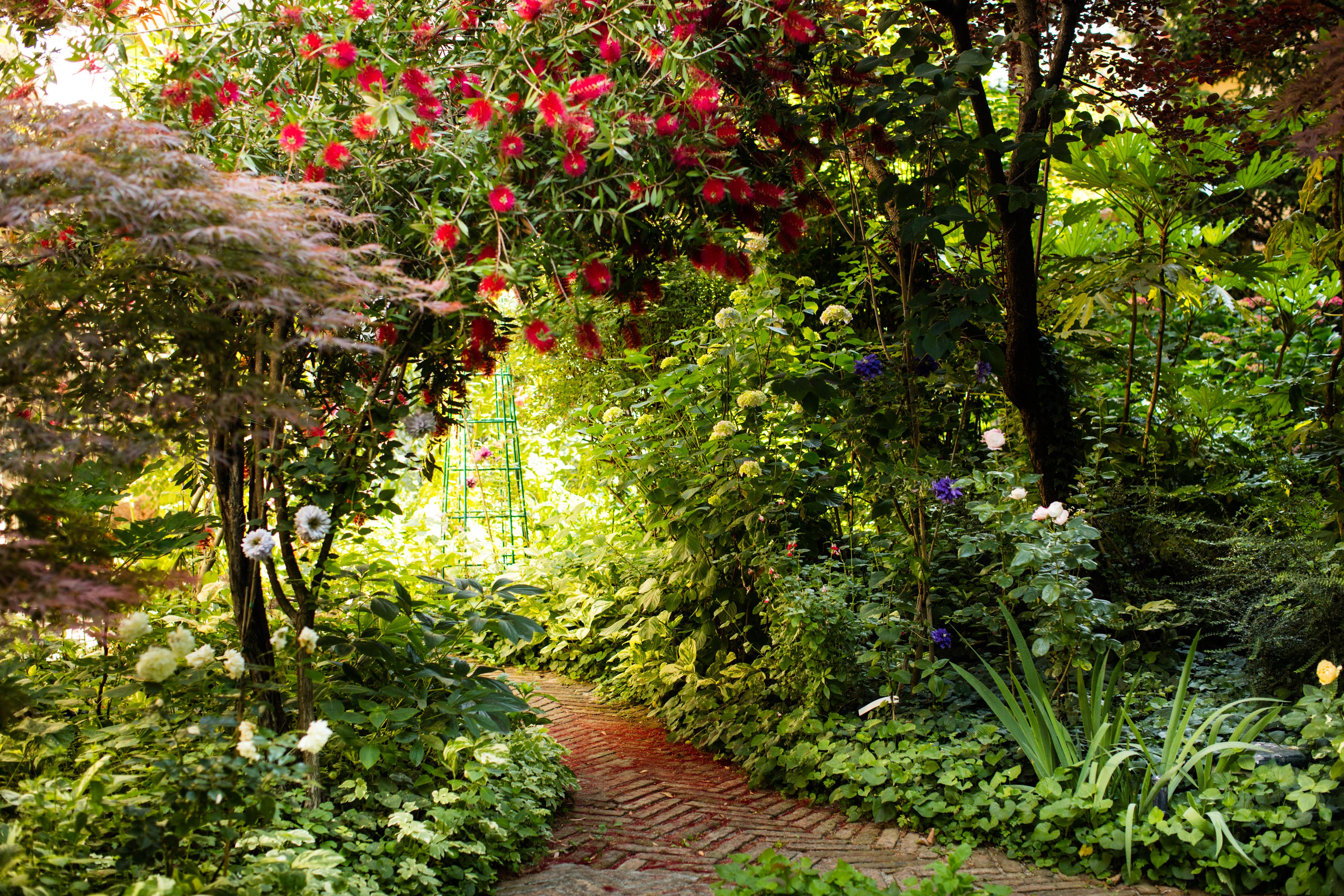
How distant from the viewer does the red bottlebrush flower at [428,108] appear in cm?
212

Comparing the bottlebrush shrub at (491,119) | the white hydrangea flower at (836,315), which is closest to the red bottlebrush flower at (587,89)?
the bottlebrush shrub at (491,119)

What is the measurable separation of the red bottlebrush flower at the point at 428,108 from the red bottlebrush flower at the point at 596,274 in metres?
0.52

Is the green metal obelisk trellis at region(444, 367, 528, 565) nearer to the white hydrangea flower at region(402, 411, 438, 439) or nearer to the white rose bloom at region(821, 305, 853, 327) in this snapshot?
the white rose bloom at region(821, 305, 853, 327)

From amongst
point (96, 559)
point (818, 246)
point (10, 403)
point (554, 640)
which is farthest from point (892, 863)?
point (818, 246)

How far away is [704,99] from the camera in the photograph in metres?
2.37

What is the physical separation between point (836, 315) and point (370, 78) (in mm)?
1853

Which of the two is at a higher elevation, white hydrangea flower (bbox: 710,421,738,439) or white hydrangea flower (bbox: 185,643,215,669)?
white hydrangea flower (bbox: 710,421,738,439)

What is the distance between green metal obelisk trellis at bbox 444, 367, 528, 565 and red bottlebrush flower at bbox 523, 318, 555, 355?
3355mm

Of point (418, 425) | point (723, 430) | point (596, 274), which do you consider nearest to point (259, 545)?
point (418, 425)

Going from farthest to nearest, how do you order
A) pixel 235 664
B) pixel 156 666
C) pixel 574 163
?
1. pixel 574 163
2. pixel 235 664
3. pixel 156 666

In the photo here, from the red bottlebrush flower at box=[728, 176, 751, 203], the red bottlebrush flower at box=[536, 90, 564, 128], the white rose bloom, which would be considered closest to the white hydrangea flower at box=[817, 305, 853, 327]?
the white rose bloom

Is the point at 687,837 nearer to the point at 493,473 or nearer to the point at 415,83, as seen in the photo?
the point at 415,83

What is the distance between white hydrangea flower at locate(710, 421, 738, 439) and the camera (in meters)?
3.43

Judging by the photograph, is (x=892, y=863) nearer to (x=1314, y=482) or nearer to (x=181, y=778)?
(x=181, y=778)
